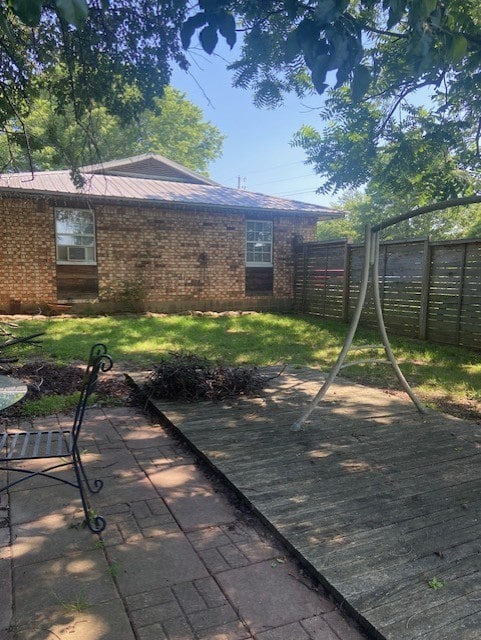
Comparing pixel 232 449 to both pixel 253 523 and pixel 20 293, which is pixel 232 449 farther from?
pixel 20 293

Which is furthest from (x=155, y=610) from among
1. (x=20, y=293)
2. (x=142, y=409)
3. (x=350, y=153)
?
(x=20, y=293)

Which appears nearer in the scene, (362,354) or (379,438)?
(379,438)

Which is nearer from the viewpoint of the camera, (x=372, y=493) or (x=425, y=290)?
(x=372, y=493)

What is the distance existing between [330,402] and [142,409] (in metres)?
1.89

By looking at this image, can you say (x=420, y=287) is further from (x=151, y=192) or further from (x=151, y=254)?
(x=151, y=192)

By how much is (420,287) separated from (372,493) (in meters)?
6.77

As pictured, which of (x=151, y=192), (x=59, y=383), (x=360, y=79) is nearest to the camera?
(x=360, y=79)

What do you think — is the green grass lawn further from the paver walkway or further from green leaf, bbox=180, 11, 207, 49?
green leaf, bbox=180, 11, 207, 49

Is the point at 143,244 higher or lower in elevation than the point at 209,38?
lower

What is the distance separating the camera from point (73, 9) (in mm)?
1515

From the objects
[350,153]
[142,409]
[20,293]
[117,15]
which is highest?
[117,15]

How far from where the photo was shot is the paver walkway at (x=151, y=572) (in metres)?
1.65

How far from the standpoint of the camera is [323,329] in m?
10.2

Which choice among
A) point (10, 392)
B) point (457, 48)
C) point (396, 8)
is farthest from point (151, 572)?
point (457, 48)
